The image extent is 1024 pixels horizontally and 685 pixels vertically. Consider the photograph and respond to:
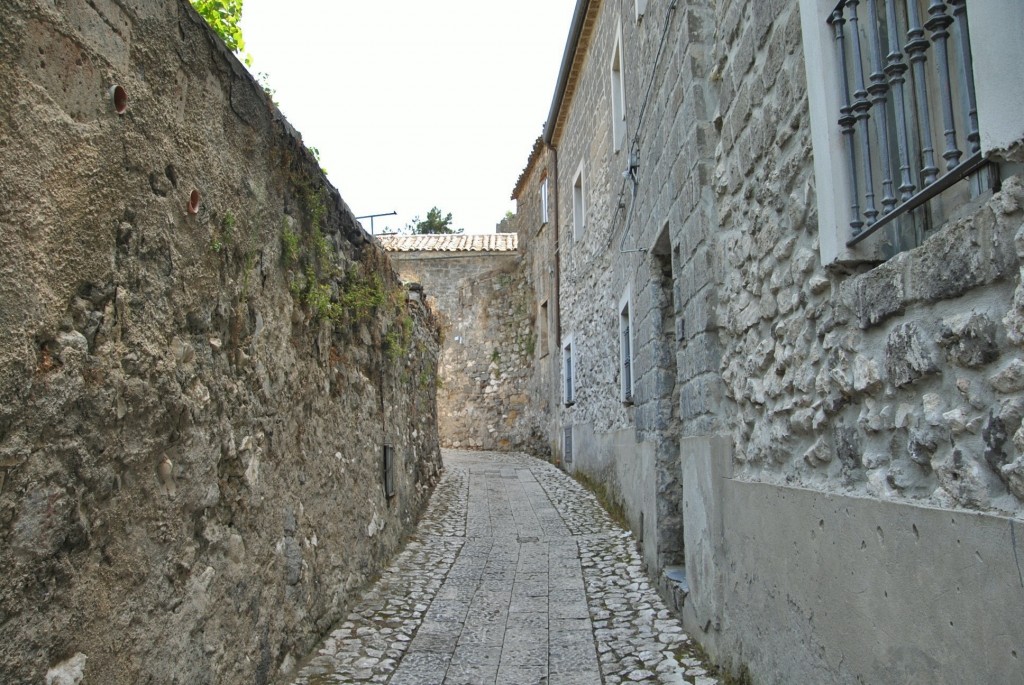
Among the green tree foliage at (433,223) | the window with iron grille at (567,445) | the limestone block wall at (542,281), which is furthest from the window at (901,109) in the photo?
the green tree foliage at (433,223)

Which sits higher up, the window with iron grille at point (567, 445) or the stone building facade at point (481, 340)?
the stone building facade at point (481, 340)

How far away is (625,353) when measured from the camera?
8.31 m

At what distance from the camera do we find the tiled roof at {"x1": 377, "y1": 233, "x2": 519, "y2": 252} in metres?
19.6

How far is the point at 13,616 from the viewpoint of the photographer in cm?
207

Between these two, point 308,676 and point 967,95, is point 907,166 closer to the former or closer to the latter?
point 967,95

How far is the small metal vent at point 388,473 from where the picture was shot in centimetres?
659

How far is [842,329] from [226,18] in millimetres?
5171

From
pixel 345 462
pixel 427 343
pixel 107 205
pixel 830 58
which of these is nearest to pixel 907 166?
pixel 830 58

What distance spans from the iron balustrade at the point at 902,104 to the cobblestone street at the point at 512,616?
2.52 metres

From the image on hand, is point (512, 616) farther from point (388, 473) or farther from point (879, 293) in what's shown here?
point (879, 293)

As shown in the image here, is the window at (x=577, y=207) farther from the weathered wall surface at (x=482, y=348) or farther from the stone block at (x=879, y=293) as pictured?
the stone block at (x=879, y=293)

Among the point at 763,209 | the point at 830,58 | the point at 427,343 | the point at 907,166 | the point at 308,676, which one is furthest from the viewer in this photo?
the point at 427,343

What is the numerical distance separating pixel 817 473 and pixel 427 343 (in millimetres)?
7909

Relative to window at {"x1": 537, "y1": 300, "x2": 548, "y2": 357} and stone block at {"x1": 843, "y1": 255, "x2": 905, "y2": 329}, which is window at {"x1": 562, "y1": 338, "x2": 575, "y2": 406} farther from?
stone block at {"x1": 843, "y1": 255, "x2": 905, "y2": 329}
